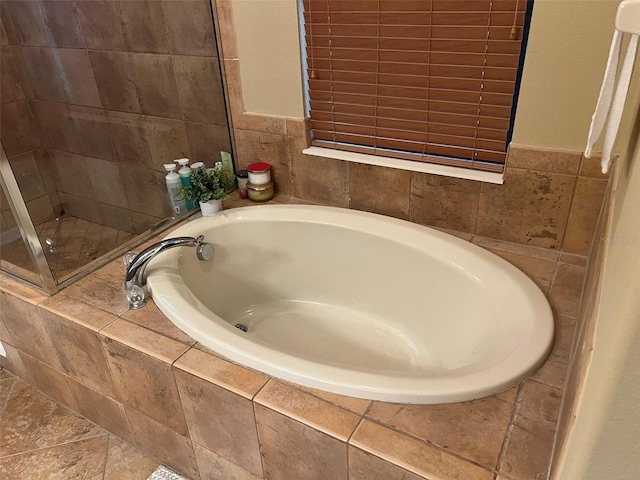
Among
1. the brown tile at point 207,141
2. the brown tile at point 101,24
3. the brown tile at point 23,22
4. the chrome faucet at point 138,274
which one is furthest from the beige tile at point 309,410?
the brown tile at point 23,22

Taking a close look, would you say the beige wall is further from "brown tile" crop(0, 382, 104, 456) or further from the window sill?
"brown tile" crop(0, 382, 104, 456)

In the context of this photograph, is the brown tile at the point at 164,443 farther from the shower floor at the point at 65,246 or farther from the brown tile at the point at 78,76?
the brown tile at the point at 78,76

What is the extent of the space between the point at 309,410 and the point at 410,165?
945 millimetres

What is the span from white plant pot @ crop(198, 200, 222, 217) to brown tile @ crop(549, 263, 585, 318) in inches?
46.8

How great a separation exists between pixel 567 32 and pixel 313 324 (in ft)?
4.06

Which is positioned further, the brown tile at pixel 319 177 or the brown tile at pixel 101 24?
the brown tile at pixel 101 24

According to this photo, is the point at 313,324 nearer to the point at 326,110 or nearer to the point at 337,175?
the point at 337,175

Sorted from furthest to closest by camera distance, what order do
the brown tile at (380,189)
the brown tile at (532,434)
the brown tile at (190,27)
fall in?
the brown tile at (190,27) < the brown tile at (380,189) < the brown tile at (532,434)

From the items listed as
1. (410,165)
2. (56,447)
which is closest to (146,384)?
(56,447)

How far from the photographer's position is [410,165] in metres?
1.66

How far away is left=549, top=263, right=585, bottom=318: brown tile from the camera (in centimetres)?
129

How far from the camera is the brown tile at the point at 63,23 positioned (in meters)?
2.09

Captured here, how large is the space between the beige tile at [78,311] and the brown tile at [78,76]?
1.15 m

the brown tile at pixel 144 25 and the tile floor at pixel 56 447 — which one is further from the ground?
the brown tile at pixel 144 25
